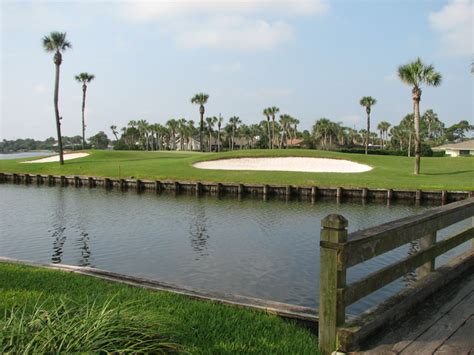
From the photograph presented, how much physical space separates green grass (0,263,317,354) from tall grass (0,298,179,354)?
0.19 metres

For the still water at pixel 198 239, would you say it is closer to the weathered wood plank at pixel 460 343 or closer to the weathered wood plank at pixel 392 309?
the weathered wood plank at pixel 392 309

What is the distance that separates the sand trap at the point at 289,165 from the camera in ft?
132

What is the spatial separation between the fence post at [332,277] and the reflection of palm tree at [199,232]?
9.42 m

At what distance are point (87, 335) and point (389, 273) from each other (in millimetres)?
3165

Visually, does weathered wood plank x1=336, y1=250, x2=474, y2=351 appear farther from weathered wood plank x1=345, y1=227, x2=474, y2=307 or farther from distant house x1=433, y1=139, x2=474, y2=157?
distant house x1=433, y1=139, x2=474, y2=157

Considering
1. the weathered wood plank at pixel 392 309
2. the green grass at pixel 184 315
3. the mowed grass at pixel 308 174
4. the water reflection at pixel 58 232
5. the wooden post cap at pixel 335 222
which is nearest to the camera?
the wooden post cap at pixel 335 222

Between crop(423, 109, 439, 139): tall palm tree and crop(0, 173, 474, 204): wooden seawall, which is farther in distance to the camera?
crop(423, 109, 439, 139): tall palm tree

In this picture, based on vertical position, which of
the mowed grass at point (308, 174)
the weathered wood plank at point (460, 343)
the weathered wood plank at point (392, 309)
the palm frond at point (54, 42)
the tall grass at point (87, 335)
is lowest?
the mowed grass at point (308, 174)

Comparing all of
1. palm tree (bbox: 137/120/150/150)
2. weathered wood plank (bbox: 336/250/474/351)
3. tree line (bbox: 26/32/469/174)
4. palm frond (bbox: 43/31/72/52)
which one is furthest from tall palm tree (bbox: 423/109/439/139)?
weathered wood plank (bbox: 336/250/474/351)

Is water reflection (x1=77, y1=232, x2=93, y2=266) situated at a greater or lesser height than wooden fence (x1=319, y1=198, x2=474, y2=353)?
lesser

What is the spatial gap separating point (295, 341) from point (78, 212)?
20.2 m

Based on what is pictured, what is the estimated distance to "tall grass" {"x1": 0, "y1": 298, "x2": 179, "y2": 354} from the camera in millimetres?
3531

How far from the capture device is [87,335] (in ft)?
12.0

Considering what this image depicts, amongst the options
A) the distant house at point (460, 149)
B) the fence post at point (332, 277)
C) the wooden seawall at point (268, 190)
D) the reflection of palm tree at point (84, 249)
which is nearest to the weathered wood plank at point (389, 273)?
the fence post at point (332, 277)
